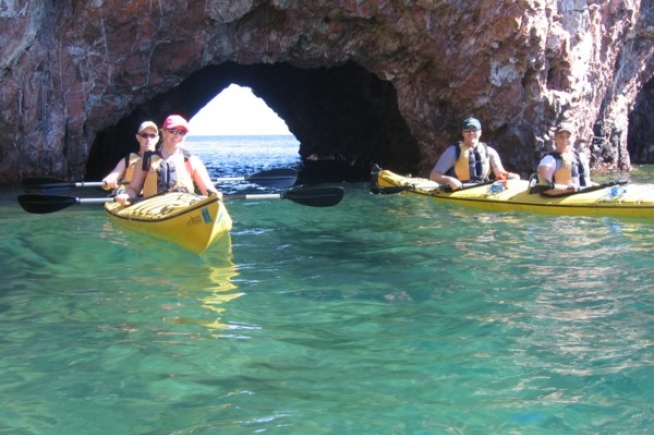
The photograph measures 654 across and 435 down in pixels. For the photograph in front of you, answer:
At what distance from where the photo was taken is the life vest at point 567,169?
423 inches

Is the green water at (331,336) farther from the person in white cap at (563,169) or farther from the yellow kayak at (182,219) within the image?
the person in white cap at (563,169)

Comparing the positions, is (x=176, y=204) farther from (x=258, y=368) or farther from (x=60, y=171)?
(x=60, y=171)

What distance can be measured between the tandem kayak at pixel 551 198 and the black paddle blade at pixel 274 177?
64.9 inches

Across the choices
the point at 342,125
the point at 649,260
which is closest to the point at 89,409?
the point at 649,260

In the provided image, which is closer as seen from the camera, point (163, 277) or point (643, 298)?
point (643, 298)

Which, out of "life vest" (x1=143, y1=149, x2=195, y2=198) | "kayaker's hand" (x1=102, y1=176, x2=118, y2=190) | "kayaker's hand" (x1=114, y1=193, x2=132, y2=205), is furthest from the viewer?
"kayaker's hand" (x1=102, y1=176, x2=118, y2=190)

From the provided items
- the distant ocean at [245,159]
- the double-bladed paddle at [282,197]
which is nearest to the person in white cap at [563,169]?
the double-bladed paddle at [282,197]

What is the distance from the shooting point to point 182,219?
25.3ft

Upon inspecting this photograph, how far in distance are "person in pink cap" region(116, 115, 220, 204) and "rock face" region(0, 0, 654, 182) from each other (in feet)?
18.3

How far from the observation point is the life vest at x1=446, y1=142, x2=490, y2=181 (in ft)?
38.6

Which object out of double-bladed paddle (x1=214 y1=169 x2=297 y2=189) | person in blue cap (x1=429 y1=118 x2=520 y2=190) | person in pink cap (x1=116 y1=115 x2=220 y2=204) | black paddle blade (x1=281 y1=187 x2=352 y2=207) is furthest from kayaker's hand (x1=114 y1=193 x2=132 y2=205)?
person in blue cap (x1=429 y1=118 x2=520 y2=190)

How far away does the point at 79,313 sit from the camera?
18.4 ft

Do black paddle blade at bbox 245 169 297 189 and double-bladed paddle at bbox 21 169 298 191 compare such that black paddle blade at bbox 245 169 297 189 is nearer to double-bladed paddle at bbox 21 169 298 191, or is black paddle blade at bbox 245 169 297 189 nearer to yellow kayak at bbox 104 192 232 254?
double-bladed paddle at bbox 21 169 298 191

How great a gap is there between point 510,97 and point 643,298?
33.7 feet
